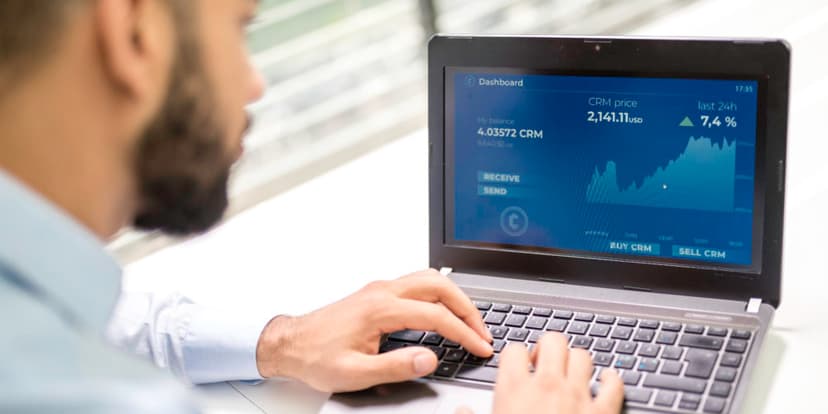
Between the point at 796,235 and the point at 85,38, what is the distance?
3.16 ft

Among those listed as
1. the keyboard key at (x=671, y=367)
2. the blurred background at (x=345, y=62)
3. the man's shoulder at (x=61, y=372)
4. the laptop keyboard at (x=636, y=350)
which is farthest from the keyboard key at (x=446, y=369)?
the blurred background at (x=345, y=62)

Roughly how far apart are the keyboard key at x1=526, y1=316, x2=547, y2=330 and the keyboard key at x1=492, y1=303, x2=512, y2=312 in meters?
0.04

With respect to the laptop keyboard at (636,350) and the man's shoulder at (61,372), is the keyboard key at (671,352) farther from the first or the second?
the man's shoulder at (61,372)

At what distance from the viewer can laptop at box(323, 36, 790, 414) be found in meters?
1.01

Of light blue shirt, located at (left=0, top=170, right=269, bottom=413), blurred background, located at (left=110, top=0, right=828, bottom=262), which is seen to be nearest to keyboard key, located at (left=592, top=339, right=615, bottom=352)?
light blue shirt, located at (left=0, top=170, right=269, bottom=413)

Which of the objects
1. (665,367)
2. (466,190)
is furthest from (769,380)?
(466,190)

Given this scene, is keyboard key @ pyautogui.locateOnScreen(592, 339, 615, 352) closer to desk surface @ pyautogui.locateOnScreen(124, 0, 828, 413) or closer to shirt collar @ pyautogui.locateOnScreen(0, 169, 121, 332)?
desk surface @ pyautogui.locateOnScreen(124, 0, 828, 413)

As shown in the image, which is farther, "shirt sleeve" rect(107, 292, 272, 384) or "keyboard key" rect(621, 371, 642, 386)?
"shirt sleeve" rect(107, 292, 272, 384)

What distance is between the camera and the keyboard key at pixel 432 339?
1.07 meters

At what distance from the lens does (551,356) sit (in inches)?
37.6

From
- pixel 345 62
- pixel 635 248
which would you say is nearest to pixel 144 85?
pixel 635 248

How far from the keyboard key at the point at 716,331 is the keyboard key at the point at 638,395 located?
12cm

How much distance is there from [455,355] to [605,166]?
27cm

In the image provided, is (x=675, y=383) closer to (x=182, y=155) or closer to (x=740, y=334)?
(x=740, y=334)
